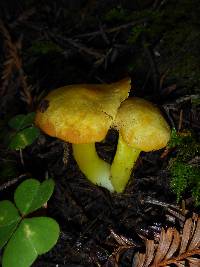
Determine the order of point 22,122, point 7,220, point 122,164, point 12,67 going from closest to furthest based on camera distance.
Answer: point 7,220
point 122,164
point 22,122
point 12,67

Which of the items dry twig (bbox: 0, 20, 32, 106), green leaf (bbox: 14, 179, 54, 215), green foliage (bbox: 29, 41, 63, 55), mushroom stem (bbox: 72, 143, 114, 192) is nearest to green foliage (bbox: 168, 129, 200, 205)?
mushroom stem (bbox: 72, 143, 114, 192)

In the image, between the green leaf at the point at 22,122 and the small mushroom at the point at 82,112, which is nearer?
the small mushroom at the point at 82,112

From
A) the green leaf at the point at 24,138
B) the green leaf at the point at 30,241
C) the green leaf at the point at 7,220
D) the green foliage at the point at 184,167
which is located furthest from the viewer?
the green leaf at the point at 24,138

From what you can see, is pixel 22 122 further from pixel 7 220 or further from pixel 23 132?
pixel 7 220

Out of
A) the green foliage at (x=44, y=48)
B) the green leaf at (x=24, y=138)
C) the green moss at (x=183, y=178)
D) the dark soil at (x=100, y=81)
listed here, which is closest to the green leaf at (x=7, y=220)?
the dark soil at (x=100, y=81)

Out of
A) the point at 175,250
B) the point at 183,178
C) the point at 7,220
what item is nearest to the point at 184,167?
the point at 183,178

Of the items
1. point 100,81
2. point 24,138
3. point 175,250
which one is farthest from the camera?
point 100,81

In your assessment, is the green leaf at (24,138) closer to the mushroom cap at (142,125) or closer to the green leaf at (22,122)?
the green leaf at (22,122)

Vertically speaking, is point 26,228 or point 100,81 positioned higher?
point 100,81
